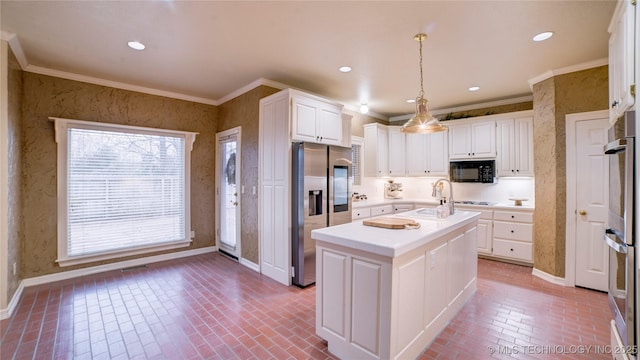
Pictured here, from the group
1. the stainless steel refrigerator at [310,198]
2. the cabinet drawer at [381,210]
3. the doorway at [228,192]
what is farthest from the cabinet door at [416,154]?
the doorway at [228,192]

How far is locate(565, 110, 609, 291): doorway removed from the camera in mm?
3125

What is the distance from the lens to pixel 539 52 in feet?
9.66

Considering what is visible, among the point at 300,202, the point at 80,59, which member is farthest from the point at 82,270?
the point at 300,202

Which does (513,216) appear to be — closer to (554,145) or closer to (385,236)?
(554,145)

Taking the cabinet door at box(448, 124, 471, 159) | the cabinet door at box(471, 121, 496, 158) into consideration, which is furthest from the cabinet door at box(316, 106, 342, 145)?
the cabinet door at box(471, 121, 496, 158)

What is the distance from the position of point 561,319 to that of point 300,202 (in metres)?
2.80

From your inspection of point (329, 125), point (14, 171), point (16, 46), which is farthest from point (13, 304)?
point (329, 125)

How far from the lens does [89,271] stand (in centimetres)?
376

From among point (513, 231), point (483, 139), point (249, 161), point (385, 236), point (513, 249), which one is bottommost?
point (513, 249)

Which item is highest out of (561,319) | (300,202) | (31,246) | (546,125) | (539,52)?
(539,52)

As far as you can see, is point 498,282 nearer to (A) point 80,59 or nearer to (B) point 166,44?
(B) point 166,44

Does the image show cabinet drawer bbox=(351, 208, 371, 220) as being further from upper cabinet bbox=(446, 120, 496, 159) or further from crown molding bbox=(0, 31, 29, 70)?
crown molding bbox=(0, 31, 29, 70)

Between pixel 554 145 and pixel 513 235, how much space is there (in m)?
1.44

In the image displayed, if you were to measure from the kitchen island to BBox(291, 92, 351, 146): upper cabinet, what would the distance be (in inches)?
64.6
